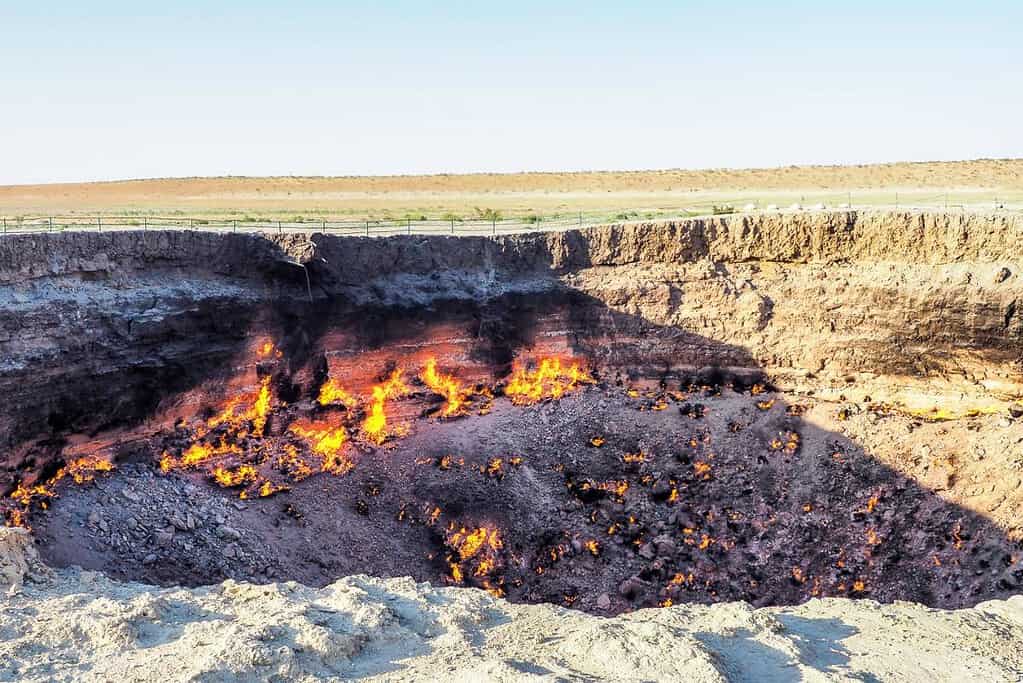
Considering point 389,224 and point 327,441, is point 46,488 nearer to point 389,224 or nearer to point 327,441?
point 327,441

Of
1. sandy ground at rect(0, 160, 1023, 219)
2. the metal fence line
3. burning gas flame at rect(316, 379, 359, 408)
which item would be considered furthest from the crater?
sandy ground at rect(0, 160, 1023, 219)

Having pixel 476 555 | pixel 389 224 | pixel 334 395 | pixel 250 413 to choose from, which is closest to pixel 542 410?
pixel 476 555

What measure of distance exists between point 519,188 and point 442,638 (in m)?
85.1

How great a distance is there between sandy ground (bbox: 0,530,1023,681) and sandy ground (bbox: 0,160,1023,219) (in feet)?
178

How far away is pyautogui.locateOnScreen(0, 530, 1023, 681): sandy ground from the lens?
1143 centimetres

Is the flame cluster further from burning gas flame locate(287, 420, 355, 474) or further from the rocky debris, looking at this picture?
burning gas flame locate(287, 420, 355, 474)

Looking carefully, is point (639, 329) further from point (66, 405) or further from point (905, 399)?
point (66, 405)

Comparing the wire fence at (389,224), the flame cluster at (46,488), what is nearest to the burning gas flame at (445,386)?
the wire fence at (389,224)

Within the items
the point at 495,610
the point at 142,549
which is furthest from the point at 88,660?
the point at 142,549

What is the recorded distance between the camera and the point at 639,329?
30.5 meters

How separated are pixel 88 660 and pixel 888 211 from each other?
23.8 m

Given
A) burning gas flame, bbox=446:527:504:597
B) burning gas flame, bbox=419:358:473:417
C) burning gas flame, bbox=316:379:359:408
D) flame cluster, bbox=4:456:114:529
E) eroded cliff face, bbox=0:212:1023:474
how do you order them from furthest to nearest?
burning gas flame, bbox=419:358:473:417
burning gas flame, bbox=316:379:359:408
burning gas flame, bbox=446:527:504:597
eroded cliff face, bbox=0:212:1023:474
flame cluster, bbox=4:456:114:529

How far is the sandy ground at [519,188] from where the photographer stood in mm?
74688

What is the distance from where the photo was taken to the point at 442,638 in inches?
512
